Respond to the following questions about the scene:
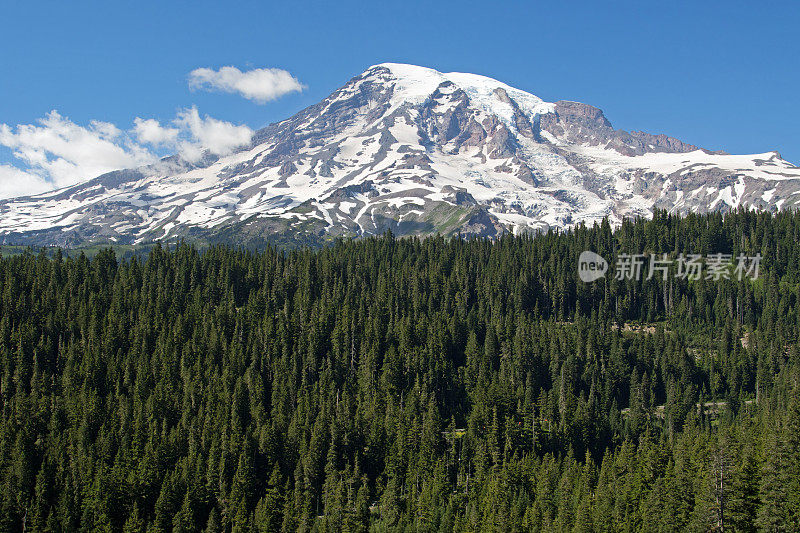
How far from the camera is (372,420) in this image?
485ft

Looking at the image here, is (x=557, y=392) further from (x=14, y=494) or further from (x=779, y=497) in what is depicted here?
(x=14, y=494)

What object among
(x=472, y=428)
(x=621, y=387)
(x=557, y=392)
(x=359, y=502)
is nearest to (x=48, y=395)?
(x=359, y=502)

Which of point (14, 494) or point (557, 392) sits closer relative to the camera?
point (14, 494)

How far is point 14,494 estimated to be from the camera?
122500 mm

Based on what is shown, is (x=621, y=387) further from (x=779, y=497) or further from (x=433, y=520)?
(x=779, y=497)

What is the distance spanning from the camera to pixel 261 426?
142500 mm

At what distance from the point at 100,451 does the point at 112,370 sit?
3197 cm

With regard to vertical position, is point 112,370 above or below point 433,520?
above

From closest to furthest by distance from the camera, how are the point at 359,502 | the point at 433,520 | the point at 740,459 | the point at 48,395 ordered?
the point at 740,459 < the point at 433,520 < the point at 359,502 < the point at 48,395

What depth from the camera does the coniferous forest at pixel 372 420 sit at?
346ft

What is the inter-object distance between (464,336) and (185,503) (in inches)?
3537

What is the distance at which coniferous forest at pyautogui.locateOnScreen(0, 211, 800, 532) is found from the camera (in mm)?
105562

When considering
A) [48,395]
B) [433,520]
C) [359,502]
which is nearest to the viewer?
[433,520]

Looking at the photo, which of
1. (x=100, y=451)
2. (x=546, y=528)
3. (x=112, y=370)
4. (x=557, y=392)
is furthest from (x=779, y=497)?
(x=112, y=370)
